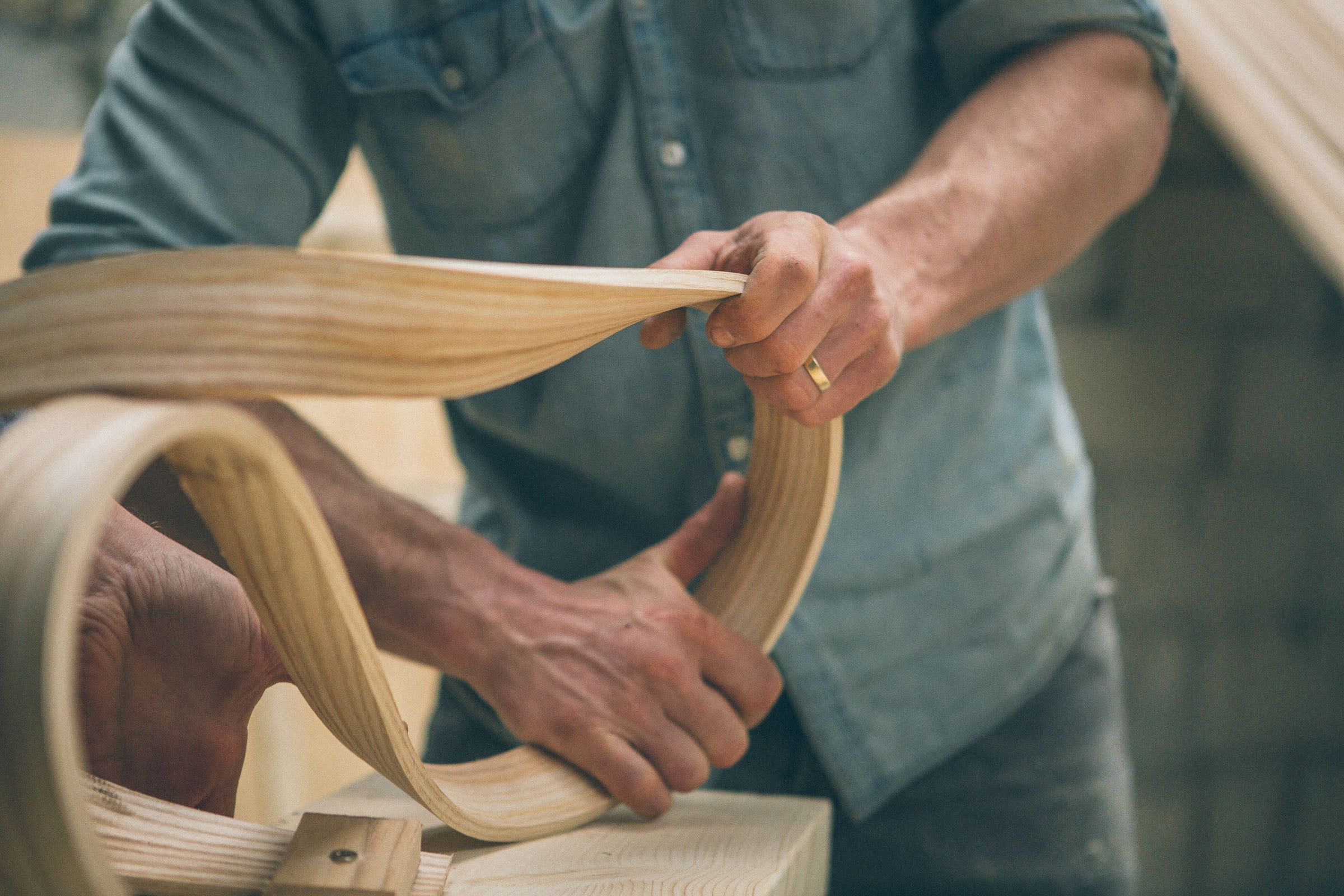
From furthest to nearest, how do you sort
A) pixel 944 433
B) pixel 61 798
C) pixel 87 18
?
pixel 87 18 → pixel 944 433 → pixel 61 798

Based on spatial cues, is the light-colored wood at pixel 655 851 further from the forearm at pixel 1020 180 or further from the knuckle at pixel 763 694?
the forearm at pixel 1020 180

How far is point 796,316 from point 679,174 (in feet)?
0.96

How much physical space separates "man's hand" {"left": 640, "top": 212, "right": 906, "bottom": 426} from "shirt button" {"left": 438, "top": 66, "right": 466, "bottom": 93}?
1.02ft

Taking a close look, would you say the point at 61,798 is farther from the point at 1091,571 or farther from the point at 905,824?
the point at 1091,571

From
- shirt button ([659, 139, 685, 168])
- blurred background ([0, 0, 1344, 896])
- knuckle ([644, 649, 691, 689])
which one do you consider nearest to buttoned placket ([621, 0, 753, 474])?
shirt button ([659, 139, 685, 168])

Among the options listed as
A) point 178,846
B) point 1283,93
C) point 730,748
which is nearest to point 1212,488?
point 1283,93

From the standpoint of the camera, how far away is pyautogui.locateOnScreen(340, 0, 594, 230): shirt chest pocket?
709mm

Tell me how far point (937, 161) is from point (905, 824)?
46cm

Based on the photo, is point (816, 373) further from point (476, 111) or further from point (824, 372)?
point (476, 111)

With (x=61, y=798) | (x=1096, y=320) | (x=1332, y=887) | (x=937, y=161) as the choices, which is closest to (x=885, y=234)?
(x=937, y=161)

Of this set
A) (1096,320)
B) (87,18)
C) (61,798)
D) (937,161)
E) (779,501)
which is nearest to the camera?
(61,798)

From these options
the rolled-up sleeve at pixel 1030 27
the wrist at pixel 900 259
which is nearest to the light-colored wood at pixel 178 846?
the wrist at pixel 900 259

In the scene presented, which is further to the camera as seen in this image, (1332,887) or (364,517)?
(1332,887)

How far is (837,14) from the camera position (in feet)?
2.39
